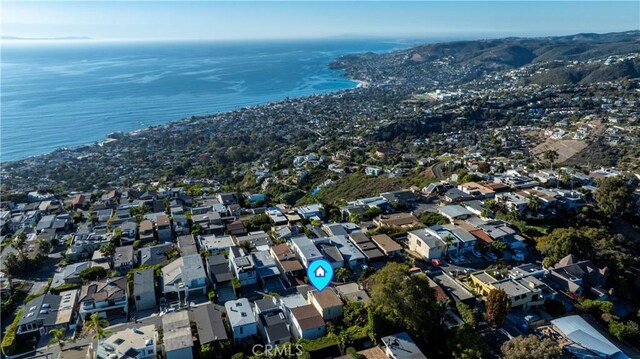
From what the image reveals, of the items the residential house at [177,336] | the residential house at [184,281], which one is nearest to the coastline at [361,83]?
the residential house at [184,281]

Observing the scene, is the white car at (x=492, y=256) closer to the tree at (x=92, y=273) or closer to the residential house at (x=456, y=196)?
the residential house at (x=456, y=196)

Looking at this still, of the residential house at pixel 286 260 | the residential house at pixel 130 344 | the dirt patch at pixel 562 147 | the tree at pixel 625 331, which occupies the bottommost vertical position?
the dirt patch at pixel 562 147

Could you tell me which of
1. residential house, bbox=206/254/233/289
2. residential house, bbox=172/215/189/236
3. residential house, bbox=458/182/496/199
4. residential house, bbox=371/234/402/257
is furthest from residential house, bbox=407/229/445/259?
residential house, bbox=172/215/189/236

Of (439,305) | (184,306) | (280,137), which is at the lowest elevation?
(280,137)

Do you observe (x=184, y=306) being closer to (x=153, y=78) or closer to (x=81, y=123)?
(x=81, y=123)

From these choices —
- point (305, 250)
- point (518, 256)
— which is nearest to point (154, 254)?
point (305, 250)

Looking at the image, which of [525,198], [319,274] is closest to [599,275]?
[525,198]
